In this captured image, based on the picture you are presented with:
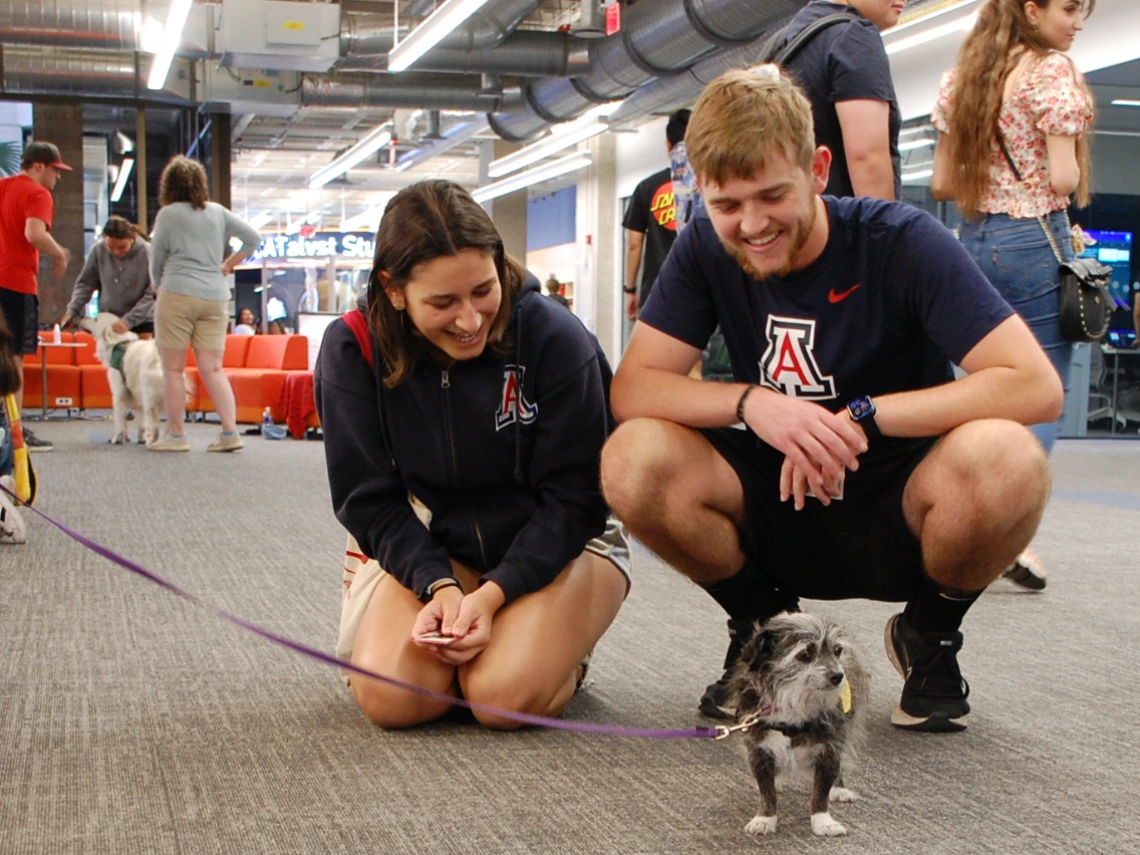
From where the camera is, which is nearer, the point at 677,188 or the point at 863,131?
the point at 863,131

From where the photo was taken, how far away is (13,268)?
554 centimetres

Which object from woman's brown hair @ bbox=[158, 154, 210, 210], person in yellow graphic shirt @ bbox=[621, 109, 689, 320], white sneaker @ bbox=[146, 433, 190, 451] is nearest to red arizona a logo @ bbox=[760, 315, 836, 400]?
person in yellow graphic shirt @ bbox=[621, 109, 689, 320]

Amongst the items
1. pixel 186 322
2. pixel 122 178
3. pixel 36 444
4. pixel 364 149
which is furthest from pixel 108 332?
pixel 364 149

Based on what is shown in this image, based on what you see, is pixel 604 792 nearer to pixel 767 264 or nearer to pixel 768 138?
pixel 767 264

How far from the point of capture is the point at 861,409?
1.78 m

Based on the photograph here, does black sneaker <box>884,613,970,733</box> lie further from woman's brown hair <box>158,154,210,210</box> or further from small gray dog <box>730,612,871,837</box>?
woman's brown hair <box>158,154,210,210</box>

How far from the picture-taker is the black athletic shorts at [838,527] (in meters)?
1.90

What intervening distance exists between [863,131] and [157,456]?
529cm

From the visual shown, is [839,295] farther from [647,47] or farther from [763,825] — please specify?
[647,47]

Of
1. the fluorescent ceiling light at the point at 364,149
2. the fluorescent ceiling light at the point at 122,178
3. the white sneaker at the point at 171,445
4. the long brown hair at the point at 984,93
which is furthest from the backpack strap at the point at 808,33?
the fluorescent ceiling light at the point at 122,178

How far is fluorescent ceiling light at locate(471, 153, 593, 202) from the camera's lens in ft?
47.6

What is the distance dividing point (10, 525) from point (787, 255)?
2786 millimetres

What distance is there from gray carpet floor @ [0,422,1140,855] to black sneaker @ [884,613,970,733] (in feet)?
0.09

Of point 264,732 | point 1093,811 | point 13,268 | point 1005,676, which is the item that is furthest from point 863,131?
point 13,268
